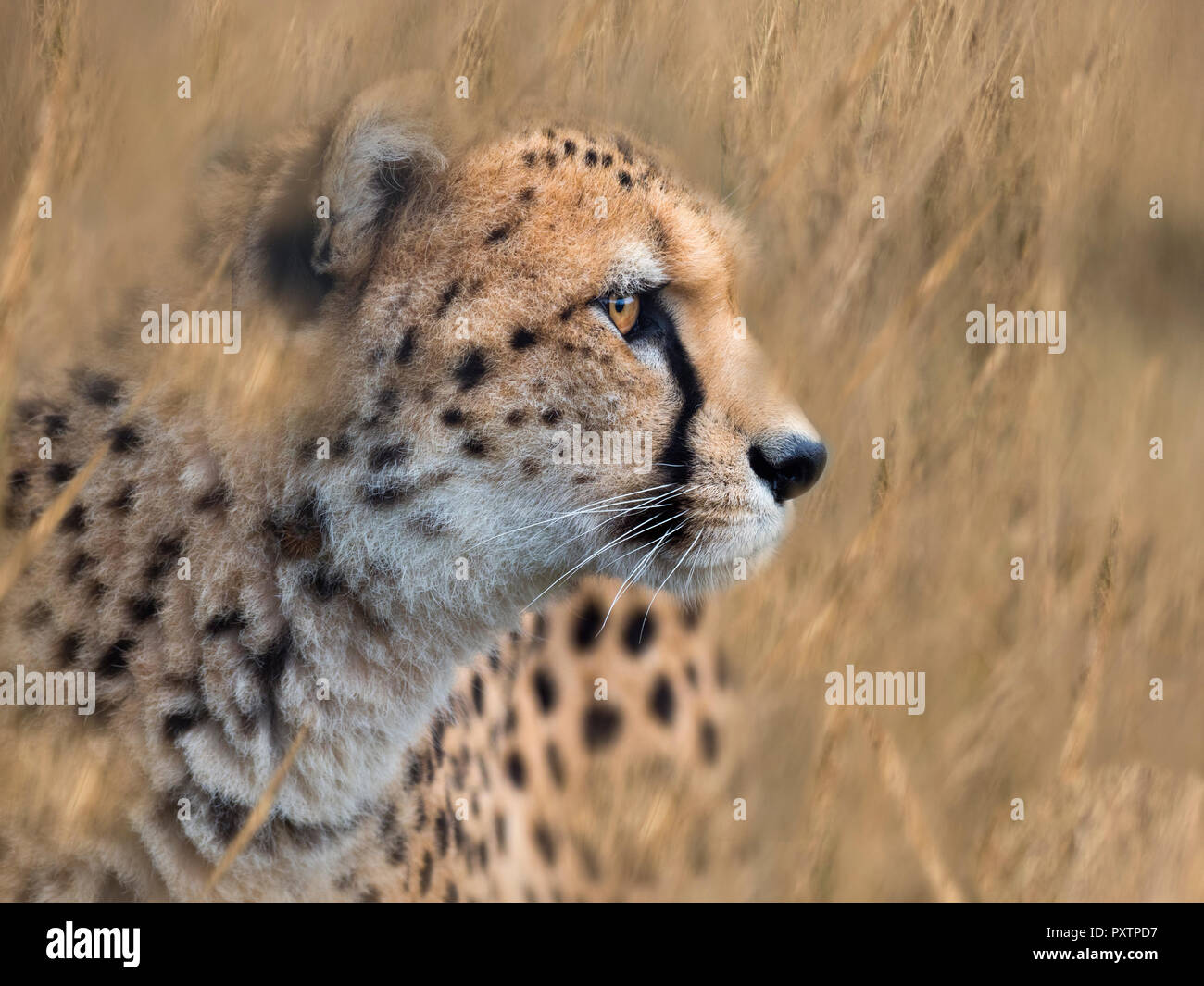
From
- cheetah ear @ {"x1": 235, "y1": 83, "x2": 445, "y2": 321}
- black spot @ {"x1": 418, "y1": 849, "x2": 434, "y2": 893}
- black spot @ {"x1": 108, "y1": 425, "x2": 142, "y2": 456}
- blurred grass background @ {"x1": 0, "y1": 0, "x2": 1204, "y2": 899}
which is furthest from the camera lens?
blurred grass background @ {"x1": 0, "y1": 0, "x2": 1204, "y2": 899}

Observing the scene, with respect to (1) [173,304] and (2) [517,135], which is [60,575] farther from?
(2) [517,135]

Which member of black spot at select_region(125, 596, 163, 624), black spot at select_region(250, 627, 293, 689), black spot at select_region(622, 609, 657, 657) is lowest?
black spot at select_region(622, 609, 657, 657)

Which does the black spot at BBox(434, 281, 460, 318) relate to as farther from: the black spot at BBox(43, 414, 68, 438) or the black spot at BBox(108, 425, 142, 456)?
the black spot at BBox(43, 414, 68, 438)

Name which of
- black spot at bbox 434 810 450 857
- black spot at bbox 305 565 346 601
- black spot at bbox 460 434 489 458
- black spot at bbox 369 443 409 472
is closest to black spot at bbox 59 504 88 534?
black spot at bbox 305 565 346 601

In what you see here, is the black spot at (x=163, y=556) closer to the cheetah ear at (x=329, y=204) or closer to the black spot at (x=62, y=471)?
the black spot at (x=62, y=471)

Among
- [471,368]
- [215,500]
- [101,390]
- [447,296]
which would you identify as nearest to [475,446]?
[471,368]

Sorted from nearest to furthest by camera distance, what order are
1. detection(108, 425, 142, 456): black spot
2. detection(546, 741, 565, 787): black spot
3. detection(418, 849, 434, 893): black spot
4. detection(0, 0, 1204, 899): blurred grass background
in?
1. detection(108, 425, 142, 456): black spot
2. detection(418, 849, 434, 893): black spot
3. detection(0, 0, 1204, 899): blurred grass background
4. detection(546, 741, 565, 787): black spot

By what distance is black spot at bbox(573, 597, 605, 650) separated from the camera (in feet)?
10.0

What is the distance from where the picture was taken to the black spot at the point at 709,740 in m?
3.11

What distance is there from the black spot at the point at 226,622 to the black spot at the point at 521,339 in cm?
60

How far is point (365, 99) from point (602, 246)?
43 cm

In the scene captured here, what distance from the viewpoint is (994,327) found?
2803 mm

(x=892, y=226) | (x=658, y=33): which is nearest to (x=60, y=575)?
(x=658, y=33)

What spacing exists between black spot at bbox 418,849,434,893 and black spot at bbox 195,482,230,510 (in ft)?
2.63
